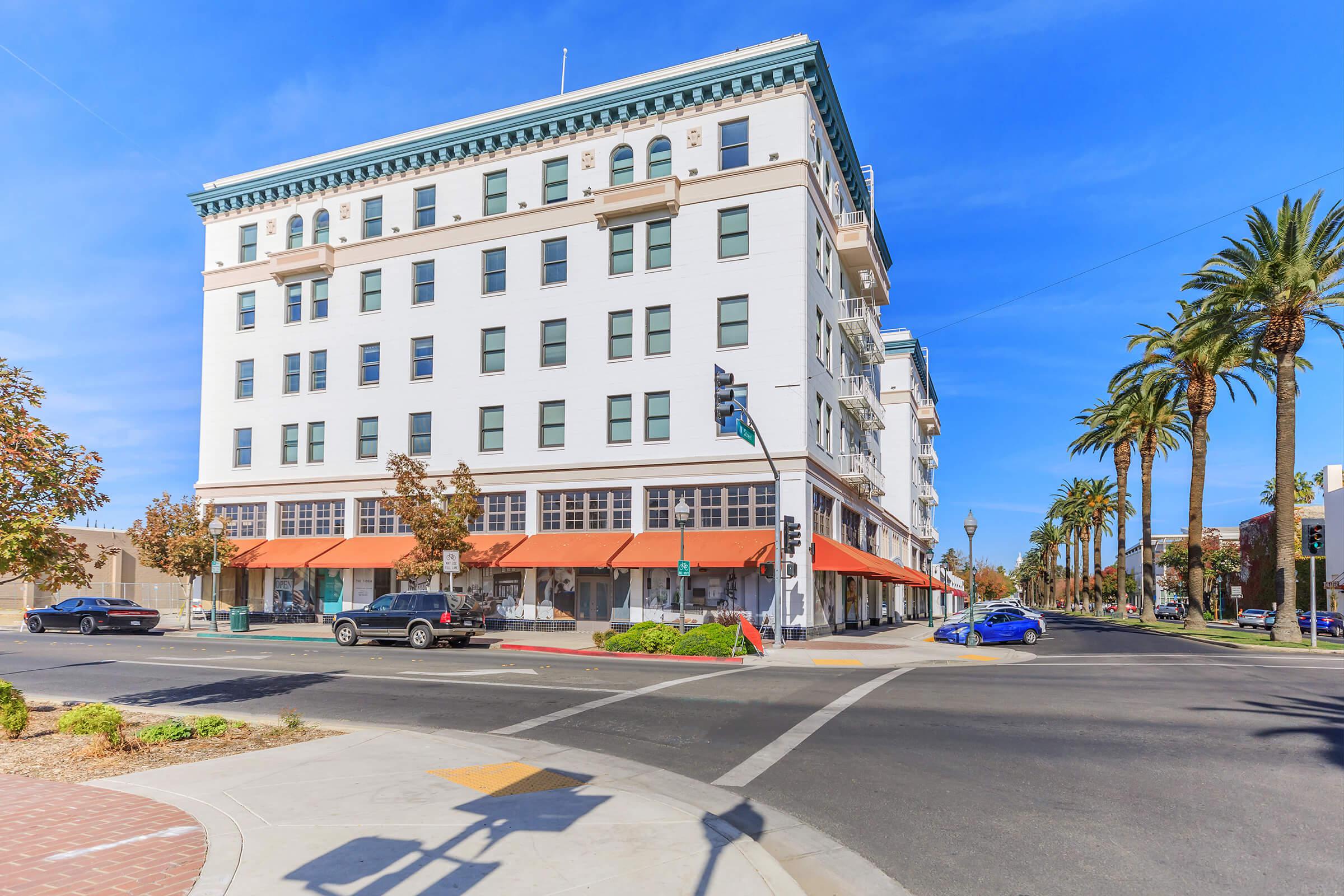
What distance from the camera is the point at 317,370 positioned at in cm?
4316

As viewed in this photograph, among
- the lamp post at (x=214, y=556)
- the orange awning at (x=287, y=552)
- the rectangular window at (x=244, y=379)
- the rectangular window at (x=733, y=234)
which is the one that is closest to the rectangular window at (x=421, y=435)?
the orange awning at (x=287, y=552)

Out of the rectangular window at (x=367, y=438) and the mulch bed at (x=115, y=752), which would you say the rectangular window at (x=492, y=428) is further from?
the mulch bed at (x=115, y=752)

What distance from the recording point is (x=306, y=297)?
43.6m

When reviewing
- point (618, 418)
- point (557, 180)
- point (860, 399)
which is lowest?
point (618, 418)

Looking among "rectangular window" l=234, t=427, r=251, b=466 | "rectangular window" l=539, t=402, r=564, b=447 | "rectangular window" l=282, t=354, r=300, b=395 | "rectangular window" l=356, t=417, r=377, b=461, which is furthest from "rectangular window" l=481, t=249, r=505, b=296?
"rectangular window" l=234, t=427, r=251, b=466

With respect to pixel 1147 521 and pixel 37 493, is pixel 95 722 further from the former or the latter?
pixel 1147 521

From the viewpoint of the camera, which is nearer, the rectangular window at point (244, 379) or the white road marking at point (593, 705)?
the white road marking at point (593, 705)

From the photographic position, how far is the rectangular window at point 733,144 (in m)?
35.5

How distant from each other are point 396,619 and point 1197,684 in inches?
895

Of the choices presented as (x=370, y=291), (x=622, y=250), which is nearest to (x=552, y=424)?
(x=622, y=250)

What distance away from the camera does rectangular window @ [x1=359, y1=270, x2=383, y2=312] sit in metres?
42.3

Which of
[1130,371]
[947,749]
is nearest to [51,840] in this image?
[947,749]

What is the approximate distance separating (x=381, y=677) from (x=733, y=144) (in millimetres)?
25539

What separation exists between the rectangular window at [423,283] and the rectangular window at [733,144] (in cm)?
1464
